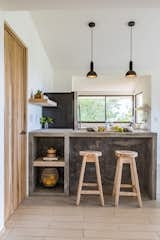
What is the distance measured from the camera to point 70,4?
224 centimetres

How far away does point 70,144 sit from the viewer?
403 centimetres

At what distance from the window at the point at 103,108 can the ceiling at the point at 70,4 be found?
A: 674 centimetres

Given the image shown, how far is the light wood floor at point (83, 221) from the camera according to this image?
2.48 metres

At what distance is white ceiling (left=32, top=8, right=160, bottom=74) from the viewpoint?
4352 mm

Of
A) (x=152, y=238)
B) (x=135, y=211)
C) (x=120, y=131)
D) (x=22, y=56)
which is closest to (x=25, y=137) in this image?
(x=22, y=56)

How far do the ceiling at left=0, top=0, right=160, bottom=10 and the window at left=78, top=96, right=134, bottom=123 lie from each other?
6.74 metres

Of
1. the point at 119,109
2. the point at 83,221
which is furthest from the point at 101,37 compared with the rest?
the point at 119,109

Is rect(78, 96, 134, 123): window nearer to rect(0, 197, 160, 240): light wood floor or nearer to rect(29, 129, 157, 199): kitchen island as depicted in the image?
rect(29, 129, 157, 199): kitchen island

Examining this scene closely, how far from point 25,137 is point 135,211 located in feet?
6.30

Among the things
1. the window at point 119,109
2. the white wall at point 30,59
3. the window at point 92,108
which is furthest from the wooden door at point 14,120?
the window at point 119,109

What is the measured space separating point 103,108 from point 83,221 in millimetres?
6532

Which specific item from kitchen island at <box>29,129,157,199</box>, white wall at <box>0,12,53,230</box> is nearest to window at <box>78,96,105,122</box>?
white wall at <box>0,12,53,230</box>

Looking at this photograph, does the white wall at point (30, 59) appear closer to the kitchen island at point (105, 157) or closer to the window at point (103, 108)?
the kitchen island at point (105, 157)

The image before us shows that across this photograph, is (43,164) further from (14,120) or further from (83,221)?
(83,221)
